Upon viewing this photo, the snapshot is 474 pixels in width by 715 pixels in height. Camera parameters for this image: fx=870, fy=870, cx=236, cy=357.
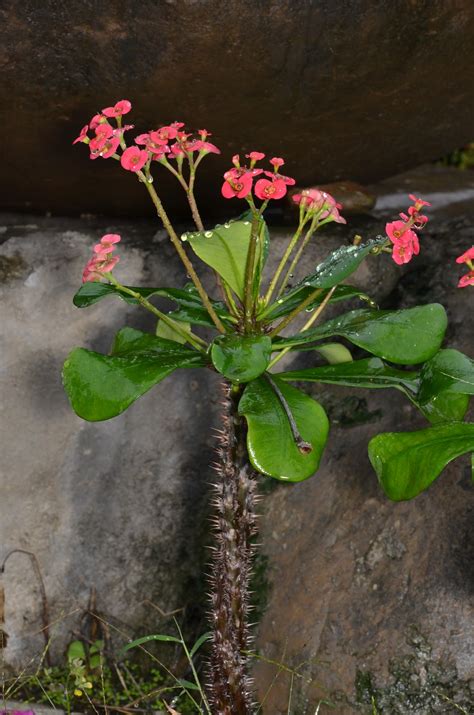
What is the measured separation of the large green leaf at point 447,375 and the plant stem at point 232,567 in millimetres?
333

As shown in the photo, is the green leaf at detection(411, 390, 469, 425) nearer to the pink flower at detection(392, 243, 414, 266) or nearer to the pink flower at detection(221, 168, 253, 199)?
the pink flower at detection(392, 243, 414, 266)

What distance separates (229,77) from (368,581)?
3.63 feet

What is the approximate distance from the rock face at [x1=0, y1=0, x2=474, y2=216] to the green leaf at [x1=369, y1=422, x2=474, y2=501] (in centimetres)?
90

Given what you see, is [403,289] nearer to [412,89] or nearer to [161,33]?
[412,89]

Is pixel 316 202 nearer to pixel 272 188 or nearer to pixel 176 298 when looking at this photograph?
pixel 272 188

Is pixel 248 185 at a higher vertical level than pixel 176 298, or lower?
higher

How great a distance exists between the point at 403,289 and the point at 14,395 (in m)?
1.04

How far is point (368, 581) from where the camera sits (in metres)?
1.78

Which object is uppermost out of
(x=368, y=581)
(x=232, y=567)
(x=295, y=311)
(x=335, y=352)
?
(x=295, y=311)

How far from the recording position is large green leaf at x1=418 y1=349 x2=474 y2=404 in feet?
4.89

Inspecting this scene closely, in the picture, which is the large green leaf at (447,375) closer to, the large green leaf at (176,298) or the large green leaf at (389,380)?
the large green leaf at (389,380)

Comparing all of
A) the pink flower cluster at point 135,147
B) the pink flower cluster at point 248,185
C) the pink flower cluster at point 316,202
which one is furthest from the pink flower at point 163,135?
the pink flower cluster at point 316,202

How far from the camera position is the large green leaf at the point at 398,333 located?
1.54 metres

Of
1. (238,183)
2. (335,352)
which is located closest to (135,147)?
(238,183)
